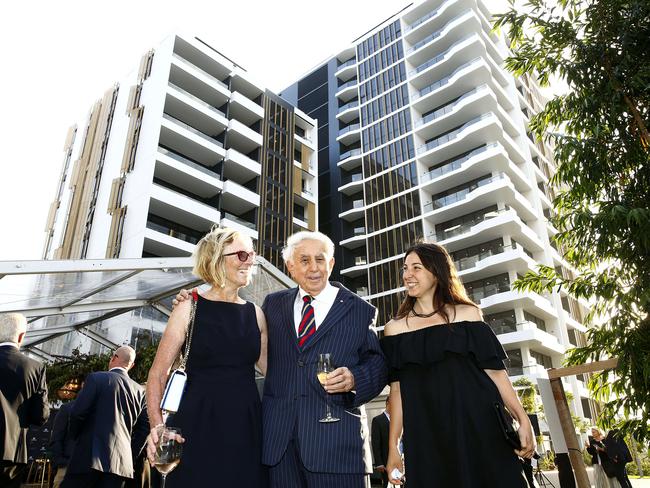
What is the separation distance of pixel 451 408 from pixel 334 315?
0.85 m

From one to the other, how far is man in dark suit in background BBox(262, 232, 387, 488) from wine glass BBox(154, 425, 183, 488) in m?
0.51

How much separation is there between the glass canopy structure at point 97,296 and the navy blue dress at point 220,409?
12.1 feet

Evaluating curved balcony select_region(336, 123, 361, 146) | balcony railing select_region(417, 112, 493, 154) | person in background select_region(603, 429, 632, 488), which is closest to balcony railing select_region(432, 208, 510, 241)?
balcony railing select_region(417, 112, 493, 154)

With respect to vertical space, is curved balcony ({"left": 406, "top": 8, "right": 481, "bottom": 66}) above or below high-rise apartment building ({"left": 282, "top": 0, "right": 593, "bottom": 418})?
above

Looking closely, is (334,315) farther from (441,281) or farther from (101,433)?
(101,433)

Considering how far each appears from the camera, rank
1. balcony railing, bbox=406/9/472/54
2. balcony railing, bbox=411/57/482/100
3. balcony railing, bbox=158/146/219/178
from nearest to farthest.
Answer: balcony railing, bbox=158/146/219/178 → balcony railing, bbox=411/57/482/100 → balcony railing, bbox=406/9/472/54

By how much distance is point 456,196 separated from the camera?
41.1 m

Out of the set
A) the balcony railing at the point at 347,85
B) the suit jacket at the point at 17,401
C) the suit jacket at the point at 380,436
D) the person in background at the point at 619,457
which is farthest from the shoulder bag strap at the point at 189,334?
the balcony railing at the point at 347,85

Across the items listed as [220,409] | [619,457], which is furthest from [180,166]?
[220,409]

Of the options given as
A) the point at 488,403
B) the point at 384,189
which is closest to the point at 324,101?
the point at 384,189

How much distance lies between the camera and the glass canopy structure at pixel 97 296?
7.82 meters

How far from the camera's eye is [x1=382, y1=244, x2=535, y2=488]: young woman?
2.61 meters

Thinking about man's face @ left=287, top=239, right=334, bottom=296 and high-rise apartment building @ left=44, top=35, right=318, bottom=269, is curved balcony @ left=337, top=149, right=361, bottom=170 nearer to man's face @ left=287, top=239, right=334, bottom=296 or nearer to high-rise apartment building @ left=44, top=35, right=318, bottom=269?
high-rise apartment building @ left=44, top=35, right=318, bottom=269

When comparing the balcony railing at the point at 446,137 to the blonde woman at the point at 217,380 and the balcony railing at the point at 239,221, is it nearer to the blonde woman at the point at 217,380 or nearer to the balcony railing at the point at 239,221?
the balcony railing at the point at 239,221
